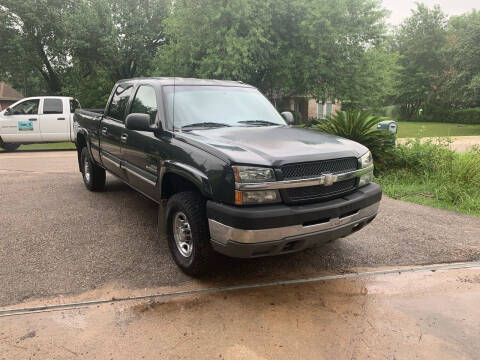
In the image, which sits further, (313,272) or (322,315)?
(313,272)

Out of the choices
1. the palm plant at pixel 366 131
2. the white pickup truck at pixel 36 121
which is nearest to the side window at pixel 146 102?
the palm plant at pixel 366 131

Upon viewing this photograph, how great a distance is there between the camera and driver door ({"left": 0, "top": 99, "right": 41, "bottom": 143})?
1321cm

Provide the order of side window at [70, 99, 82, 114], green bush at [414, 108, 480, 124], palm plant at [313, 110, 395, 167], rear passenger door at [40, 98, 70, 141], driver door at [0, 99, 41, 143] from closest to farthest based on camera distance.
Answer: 1. palm plant at [313, 110, 395, 167]
2. driver door at [0, 99, 41, 143]
3. rear passenger door at [40, 98, 70, 141]
4. side window at [70, 99, 82, 114]
5. green bush at [414, 108, 480, 124]

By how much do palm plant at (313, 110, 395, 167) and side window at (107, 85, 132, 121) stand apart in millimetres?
4401

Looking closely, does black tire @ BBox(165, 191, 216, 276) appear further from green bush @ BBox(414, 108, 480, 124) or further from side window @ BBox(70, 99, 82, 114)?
green bush @ BBox(414, 108, 480, 124)

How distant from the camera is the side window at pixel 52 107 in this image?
1338 cm

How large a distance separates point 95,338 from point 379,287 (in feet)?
7.74

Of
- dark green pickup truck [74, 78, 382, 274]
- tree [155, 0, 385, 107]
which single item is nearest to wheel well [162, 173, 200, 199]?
dark green pickup truck [74, 78, 382, 274]

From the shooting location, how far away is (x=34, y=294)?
3.15 m

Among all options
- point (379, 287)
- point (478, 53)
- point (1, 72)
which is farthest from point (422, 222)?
point (1, 72)

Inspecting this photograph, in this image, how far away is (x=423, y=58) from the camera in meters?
43.3

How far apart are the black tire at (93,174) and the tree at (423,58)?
138 feet

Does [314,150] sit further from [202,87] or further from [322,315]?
[202,87]

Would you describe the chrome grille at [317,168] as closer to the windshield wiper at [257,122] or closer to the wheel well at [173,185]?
the wheel well at [173,185]
